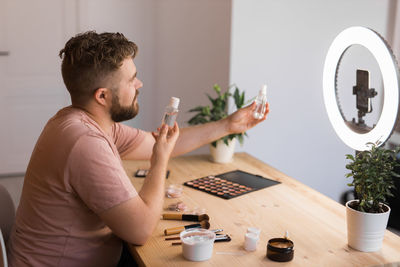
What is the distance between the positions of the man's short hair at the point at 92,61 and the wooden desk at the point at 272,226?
49 centimetres

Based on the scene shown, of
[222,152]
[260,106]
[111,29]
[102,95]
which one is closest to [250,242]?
[102,95]

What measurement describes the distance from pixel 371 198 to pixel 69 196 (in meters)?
0.87

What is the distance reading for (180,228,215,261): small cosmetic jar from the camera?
1349 mm

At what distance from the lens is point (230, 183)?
6.67 ft

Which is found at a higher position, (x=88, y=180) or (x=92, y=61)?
(x=92, y=61)

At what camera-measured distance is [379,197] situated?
4.63 ft

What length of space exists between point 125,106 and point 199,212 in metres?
0.43

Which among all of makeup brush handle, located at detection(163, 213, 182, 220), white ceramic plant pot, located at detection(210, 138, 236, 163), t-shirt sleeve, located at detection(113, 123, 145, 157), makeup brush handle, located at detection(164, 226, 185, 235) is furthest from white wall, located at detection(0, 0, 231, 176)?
makeup brush handle, located at detection(164, 226, 185, 235)

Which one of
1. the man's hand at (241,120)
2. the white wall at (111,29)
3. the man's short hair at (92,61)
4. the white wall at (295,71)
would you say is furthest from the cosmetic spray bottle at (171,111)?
the white wall at (111,29)

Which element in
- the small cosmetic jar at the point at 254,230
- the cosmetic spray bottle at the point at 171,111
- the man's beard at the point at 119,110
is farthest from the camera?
the cosmetic spray bottle at the point at 171,111

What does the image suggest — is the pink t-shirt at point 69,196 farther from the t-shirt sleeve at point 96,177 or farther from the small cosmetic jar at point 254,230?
the small cosmetic jar at point 254,230

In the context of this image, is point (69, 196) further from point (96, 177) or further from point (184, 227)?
point (184, 227)

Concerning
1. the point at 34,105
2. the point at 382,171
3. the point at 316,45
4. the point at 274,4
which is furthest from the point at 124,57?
the point at 34,105

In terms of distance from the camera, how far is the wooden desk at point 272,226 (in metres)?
1.39
